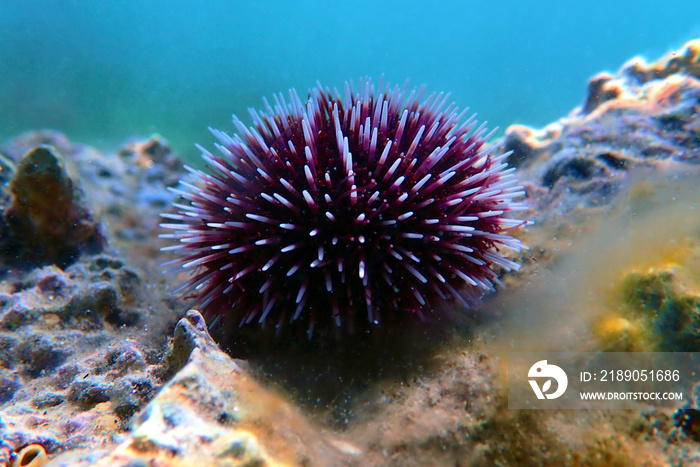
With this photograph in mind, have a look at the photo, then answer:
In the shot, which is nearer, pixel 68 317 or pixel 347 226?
pixel 347 226

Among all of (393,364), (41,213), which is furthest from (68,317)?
(393,364)

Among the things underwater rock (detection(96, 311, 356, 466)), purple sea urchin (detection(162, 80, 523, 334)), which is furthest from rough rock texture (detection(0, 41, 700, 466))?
purple sea urchin (detection(162, 80, 523, 334))

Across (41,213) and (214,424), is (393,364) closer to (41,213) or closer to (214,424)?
(214,424)

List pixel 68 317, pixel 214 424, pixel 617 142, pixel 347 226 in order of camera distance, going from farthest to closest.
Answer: pixel 617 142
pixel 68 317
pixel 347 226
pixel 214 424

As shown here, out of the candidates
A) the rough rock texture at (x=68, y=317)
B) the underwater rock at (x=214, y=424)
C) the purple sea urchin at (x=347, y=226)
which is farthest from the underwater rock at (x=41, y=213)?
the underwater rock at (x=214, y=424)

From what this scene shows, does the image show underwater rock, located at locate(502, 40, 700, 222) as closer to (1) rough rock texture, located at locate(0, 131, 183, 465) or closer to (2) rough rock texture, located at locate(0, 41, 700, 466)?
(2) rough rock texture, located at locate(0, 41, 700, 466)

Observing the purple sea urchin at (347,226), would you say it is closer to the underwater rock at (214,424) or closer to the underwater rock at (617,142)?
the underwater rock at (214,424)

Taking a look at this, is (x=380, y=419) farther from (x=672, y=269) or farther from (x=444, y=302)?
(x=672, y=269)

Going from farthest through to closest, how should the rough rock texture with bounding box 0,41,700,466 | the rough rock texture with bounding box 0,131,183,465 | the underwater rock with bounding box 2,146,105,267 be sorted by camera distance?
the underwater rock with bounding box 2,146,105,267, the rough rock texture with bounding box 0,131,183,465, the rough rock texture with bounding box 0,41,700,466
